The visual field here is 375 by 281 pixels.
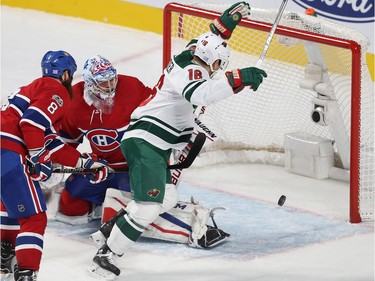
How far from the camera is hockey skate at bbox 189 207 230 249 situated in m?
4.32

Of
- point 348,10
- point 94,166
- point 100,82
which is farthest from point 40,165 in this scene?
point 348,10

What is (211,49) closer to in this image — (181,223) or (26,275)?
(181,223)

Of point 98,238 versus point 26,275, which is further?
point 98,238

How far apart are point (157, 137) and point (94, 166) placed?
0.33 meters

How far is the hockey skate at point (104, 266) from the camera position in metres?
4.04

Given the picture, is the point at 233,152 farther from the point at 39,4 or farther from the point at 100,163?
the point at 39,4

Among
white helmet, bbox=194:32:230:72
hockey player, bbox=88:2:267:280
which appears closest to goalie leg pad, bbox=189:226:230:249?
hockey player, bbox=88:2:267:280

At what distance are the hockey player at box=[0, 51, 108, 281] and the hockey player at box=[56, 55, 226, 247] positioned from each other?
346 millimetres

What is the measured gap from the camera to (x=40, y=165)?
3.98 m

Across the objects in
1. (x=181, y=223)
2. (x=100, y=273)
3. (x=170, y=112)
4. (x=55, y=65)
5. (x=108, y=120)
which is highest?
(x=55, y=65)

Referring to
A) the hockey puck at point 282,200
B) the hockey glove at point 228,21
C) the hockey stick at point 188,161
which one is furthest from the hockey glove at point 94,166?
the hockey puck at point 282,200

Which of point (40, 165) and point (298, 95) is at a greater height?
point (298, 95)

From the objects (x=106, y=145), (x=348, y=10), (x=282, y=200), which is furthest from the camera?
(x=348, y=10)

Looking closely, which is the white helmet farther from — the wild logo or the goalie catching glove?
the goalie catching glove
